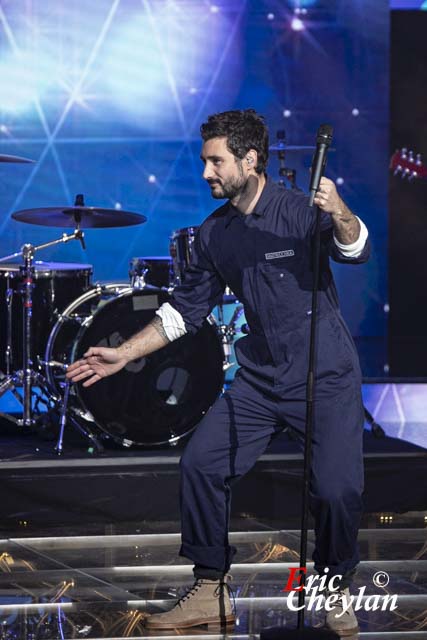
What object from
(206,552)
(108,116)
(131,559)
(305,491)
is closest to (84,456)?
(131,559)

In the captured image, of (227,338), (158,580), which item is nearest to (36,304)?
(227,338)

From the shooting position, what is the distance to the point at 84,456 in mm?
5375

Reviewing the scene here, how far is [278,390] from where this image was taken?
11.5 ft

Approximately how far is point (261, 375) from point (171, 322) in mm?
412

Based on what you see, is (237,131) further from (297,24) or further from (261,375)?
(297,24)

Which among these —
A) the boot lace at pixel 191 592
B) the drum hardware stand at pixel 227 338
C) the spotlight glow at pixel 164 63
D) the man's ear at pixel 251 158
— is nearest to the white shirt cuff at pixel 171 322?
the man's ear at pixel 251 158

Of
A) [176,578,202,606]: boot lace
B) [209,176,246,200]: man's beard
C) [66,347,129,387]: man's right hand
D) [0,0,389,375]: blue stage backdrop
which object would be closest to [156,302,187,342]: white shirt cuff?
[66,347,129,387]: man's right hand

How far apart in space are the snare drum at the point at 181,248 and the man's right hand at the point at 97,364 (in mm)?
2700

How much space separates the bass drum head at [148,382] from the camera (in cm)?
579

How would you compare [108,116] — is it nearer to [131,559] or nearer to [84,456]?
[84,456]

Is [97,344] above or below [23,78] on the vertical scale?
below

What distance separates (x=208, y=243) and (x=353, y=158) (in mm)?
7706

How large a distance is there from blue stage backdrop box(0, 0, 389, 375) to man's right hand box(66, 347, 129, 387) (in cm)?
692

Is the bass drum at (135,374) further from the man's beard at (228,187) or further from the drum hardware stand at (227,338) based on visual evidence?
the man's beard at (228,187)
